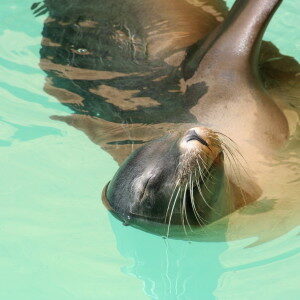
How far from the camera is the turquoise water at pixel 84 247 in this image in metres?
4.07

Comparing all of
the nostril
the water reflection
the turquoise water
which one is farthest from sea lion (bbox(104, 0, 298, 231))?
the turquoise water

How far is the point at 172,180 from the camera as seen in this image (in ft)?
12.8

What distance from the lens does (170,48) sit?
5223 mm

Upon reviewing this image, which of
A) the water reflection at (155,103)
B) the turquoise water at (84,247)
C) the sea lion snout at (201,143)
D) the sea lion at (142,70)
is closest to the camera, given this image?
the sea lion snout at (201,143)

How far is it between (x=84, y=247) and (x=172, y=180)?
0.74 metres

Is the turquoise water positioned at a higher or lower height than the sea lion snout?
lower

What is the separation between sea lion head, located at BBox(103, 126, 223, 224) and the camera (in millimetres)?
3824

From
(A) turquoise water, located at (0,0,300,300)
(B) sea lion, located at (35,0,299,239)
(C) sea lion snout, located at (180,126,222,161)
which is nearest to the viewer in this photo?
(C) sea lion snout, located at (180,126,222,161)

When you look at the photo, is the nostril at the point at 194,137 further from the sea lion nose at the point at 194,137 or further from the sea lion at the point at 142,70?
the sea lion at the point at 142,70

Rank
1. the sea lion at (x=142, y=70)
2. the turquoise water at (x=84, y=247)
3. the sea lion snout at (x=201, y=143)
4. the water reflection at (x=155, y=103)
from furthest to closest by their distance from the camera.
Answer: the sea lion at (x=142, y=70) < the water reflection at (x=155, y=103) < the turquoise water at (x=84, y=247) < the sea lion snout at (x=201, y=143)

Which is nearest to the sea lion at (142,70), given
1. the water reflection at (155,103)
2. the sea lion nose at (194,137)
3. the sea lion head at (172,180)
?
the water reflection at (155,103)

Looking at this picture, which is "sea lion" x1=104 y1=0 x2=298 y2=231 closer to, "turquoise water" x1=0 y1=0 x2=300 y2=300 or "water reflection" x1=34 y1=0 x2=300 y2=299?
"water reflection" x1=34 y1=0 x2=300 y2=299

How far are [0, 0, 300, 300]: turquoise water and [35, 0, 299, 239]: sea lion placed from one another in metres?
0.20

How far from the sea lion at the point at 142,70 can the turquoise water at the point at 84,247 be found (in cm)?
20
